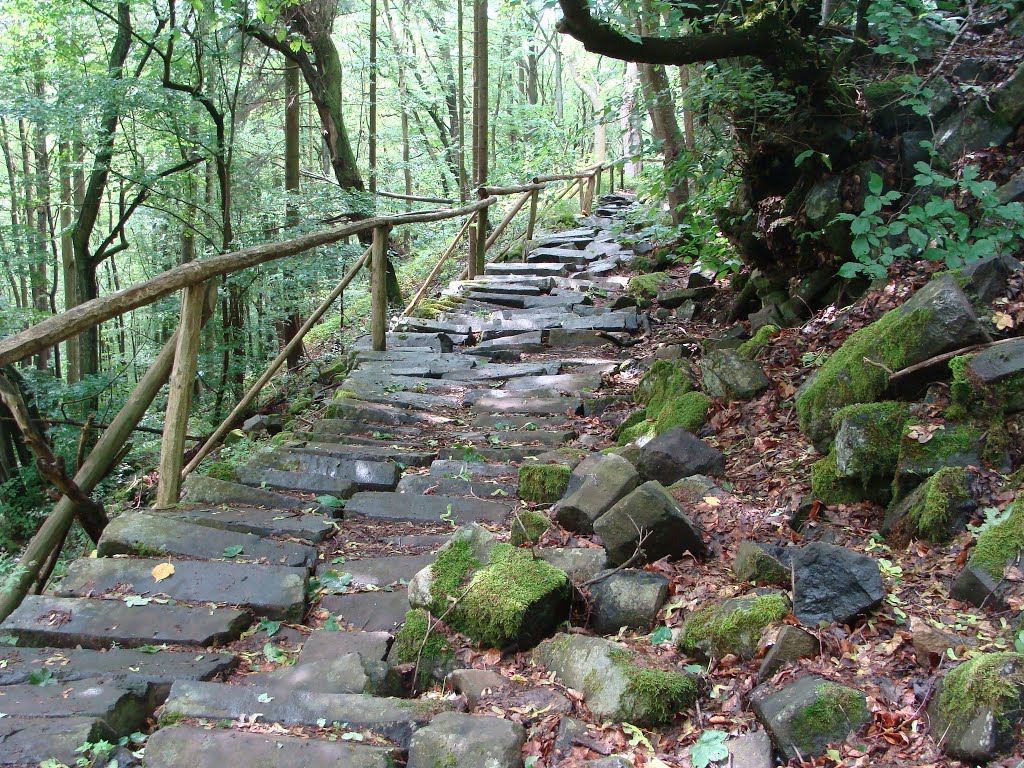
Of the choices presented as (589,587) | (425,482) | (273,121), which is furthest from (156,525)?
(273,121)

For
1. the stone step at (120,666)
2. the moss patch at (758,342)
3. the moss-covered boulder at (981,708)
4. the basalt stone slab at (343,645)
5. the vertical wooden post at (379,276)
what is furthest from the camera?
the vertical wooden post at (379,276)

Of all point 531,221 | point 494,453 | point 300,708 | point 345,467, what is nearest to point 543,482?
point 494,453

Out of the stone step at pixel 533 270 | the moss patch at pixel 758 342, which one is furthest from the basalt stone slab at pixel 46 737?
the stone step at pixel 533 270

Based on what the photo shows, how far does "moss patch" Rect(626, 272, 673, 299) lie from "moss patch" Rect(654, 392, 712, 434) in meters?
4.16

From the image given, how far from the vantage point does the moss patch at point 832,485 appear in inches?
135

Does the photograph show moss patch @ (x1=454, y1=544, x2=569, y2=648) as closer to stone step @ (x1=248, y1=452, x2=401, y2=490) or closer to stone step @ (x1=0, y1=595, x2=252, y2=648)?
stone step @ (x1=0, y1=595, x2=252, y2=648)

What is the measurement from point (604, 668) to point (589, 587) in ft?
1.95

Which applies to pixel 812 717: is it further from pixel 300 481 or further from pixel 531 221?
pixel 531 221

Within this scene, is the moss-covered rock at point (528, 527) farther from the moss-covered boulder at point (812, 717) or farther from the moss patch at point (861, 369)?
the moss patch at point (861, 369)

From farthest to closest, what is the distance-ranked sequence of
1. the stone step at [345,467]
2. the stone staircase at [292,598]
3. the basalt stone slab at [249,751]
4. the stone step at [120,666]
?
the stone step at [345,467] < the stone step at [120,666] < the stone staircase at [292,598] < the basalt stone slab at [249,751]

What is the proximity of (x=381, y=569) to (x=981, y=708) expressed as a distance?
93.5 inches

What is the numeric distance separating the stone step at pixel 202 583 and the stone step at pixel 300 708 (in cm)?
72

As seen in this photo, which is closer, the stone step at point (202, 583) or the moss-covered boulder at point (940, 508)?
the moss-covered boulder at point (940, 508)

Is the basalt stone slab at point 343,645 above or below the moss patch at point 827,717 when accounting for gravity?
below
